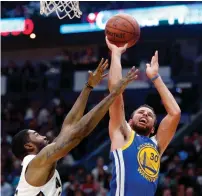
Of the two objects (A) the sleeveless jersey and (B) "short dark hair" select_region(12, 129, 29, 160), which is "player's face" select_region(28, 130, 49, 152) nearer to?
(B) "short dark hair" select_region(12, 129, 29, 160)

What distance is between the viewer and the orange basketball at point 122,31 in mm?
4948

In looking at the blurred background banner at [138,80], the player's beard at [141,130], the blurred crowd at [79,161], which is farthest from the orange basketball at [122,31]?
the blurred background banner at [138,80]

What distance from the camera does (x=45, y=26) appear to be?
15438 mm

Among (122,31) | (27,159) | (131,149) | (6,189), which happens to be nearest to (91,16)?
(6,189)

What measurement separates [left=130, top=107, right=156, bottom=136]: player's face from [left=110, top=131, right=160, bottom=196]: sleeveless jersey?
14 cm

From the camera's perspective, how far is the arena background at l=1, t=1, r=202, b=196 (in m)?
12.3

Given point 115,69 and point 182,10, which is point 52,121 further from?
point 115,69

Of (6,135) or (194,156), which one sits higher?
(6,135)

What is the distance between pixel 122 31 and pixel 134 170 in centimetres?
112

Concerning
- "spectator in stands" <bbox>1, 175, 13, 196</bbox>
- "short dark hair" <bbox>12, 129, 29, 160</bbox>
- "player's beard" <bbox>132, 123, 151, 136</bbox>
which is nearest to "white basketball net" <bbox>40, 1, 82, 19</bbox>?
"player's beard" <bbox>132, 123, 151, 136</bbox>

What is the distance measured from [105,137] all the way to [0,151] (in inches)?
101

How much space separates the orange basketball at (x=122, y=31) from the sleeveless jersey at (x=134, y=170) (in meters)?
0.76

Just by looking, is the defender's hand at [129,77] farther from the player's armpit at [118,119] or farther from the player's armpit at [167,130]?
the player's armpit at [167,130]

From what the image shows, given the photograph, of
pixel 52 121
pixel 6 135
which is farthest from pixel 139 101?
pixel 6 135
